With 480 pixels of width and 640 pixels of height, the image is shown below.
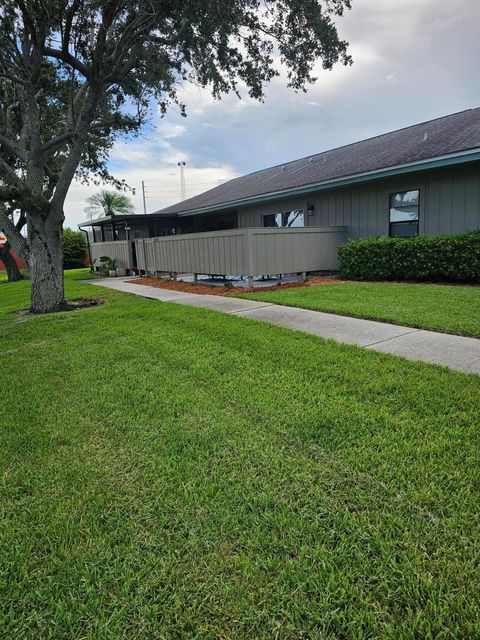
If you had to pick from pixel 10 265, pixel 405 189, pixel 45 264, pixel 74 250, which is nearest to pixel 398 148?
pixel 405 189

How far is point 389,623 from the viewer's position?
1.35 metres

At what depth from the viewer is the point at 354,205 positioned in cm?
1164

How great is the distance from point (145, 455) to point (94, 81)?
7.33 m

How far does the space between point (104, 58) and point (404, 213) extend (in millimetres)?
7862

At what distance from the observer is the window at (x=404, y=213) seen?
33.5 feet

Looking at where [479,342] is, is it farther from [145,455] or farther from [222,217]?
[222,217]

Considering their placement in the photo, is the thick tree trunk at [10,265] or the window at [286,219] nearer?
the window at [286,219]

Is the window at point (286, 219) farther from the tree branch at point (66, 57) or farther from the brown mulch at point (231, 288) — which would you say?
the tree branch at point (66, 57)

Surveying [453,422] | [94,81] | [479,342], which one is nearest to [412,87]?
[94,81]

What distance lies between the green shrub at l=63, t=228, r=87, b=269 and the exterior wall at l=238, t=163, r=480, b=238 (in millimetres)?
19903

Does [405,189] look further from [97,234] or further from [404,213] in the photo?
[97,234]

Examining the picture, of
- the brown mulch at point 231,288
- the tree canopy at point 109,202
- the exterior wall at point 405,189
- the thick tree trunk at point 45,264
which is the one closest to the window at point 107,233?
the tree canopy at point 109,202

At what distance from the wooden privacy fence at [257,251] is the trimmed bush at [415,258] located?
2.60 ft

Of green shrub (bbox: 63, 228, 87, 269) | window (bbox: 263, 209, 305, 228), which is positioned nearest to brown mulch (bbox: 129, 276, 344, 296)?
window (bbox: 263, 209, 305, 228)
